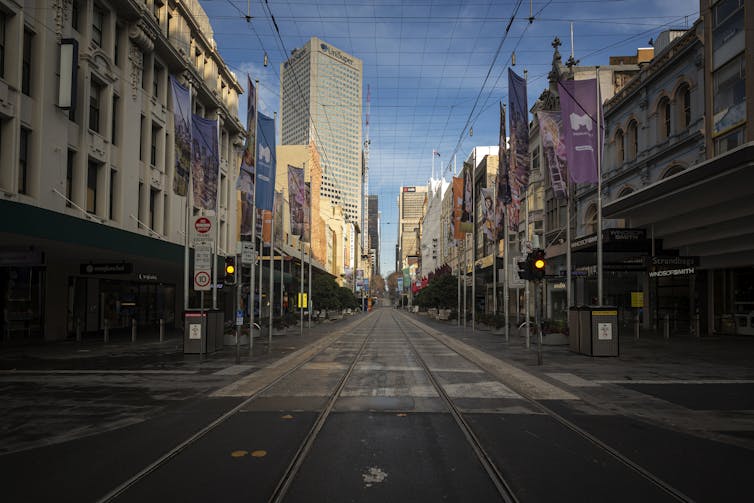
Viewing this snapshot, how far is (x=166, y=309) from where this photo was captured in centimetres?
4047

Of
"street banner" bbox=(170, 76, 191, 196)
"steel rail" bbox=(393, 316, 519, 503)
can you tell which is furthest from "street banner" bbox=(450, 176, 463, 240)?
"steel rail" bbox=(393, 316, 519, 503)

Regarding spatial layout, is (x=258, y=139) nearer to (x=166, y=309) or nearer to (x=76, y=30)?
(x=76, y=30)

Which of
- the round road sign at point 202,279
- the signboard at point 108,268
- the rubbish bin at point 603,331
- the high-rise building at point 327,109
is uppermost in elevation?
the high-rise building at point 327,109

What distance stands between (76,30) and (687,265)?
28.8m

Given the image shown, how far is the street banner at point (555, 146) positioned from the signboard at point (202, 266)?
47.6 feet

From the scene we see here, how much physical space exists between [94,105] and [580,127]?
21137 mm

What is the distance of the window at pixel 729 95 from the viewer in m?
23.6

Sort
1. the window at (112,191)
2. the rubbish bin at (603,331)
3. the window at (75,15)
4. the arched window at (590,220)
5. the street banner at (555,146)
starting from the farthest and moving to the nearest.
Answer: the arched window at (590,220) < the window at (112,191) < the window at (75,15) < the street banner at (555,146) < the rubbish bin at (603,331)

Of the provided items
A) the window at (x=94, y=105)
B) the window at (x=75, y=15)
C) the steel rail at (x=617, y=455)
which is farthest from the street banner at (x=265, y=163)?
the steel rail at (x=617, y=455)

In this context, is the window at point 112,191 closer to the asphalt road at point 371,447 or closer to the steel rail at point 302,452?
the asphalt road at point 371,447

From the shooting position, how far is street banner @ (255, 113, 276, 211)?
2295 centimetres

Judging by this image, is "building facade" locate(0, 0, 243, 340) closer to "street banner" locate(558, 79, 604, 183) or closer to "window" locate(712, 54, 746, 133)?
"street banner" locate(558, 79, 604, 183)

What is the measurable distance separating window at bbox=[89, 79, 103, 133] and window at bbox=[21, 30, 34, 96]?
4194mm

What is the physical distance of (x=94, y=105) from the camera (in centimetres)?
2608
